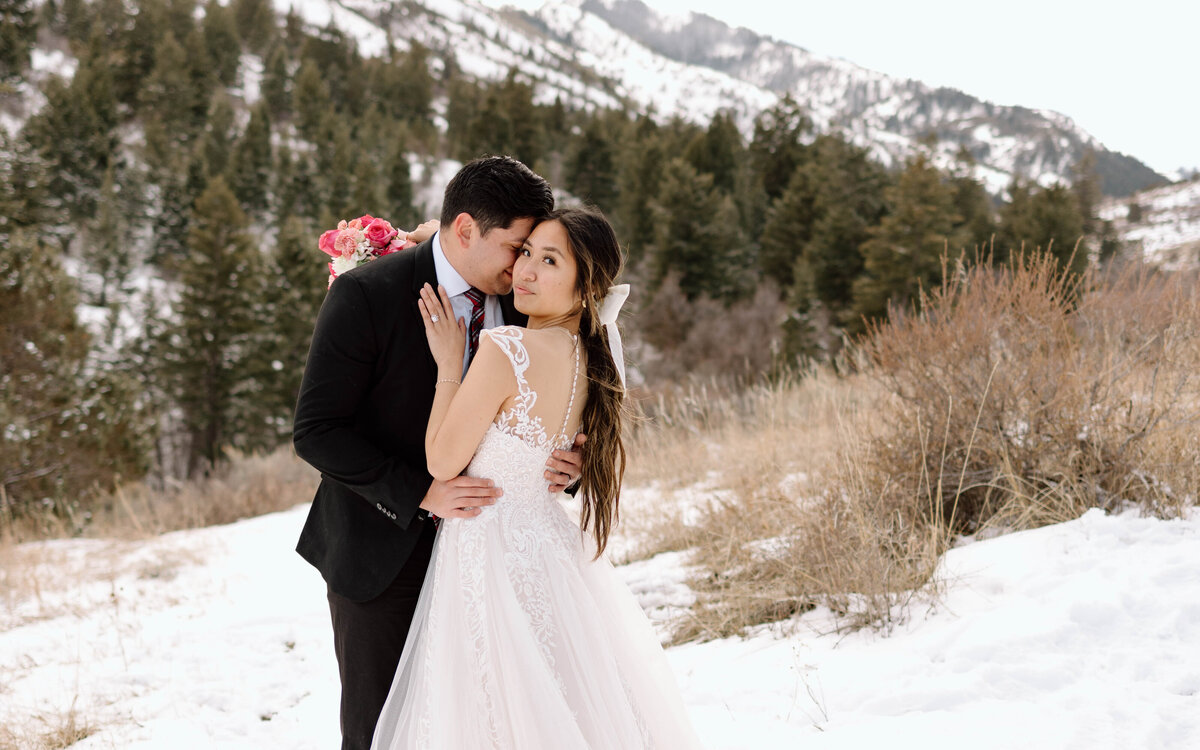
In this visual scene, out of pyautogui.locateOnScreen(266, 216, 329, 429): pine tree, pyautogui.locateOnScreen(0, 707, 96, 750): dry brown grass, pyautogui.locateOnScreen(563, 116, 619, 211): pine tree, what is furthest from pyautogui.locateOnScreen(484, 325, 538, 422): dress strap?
pyautogui.locateOnScreen(563, 116, 619, 211): pine tree

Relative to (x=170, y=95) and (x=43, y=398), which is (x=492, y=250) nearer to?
(x=43, y=398)

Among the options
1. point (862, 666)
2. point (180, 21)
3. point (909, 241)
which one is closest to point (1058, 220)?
point (909, 241)

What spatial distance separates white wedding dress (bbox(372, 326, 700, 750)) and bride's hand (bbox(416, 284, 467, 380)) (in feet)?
0.49

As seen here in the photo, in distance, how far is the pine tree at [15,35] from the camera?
62969 millimetres

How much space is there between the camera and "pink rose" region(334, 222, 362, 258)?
2742 millimetres

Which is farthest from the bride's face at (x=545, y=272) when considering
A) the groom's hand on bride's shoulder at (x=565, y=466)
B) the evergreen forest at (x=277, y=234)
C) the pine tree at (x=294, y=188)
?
the pine tree at (x=294, y=188)

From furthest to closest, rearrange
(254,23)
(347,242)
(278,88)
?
1. (254,23)
2. (278,88)
3. (347,242)

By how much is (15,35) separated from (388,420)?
3295 inches

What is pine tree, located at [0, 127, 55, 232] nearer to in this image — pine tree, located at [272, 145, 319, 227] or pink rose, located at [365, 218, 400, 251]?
pink rose, located at [365, 218, 400, 251]

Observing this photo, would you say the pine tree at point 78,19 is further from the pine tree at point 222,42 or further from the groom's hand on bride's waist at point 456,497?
the groom's hand on bride's waist at point 456,497

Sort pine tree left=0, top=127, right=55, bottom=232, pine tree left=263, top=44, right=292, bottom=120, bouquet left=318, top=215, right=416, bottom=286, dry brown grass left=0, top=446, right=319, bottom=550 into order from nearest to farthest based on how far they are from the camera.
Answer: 1. bouquet left=318, top=215, right=416, bottom=286
2. dry brown grass left=0, top=446, right=319, bottom=550
3. pine tree left=0, top=127, right=55, bottom=232
4. pine tree left=263, top=44, right=292, bottom=120

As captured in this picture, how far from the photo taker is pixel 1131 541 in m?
3.74

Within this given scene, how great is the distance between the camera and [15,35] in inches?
2482

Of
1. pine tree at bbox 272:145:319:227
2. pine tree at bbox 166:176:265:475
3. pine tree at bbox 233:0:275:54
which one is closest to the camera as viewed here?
pine tree at bbox 166:176:265:475
